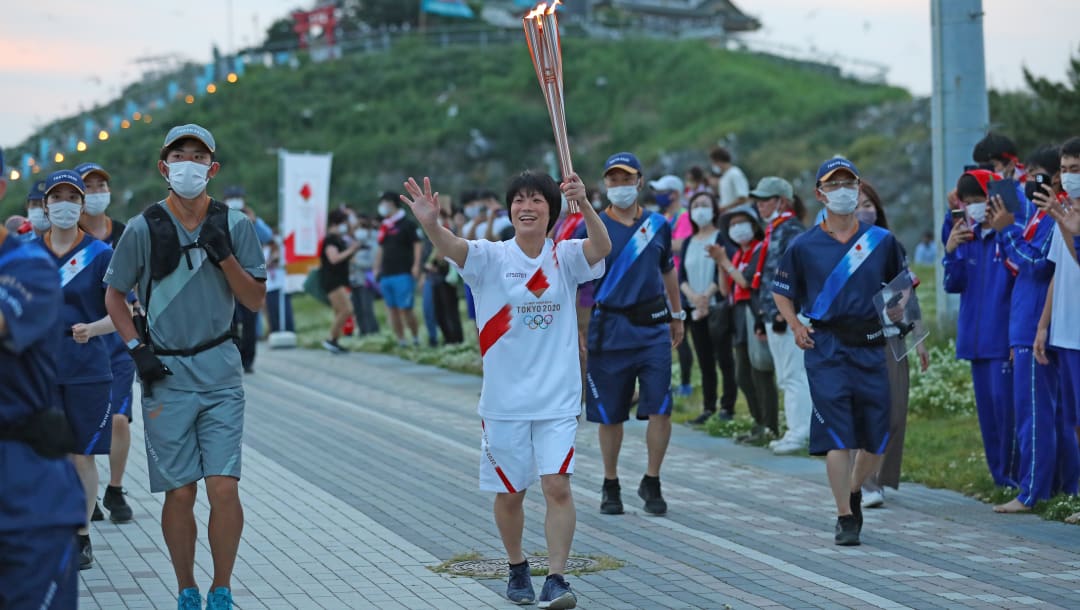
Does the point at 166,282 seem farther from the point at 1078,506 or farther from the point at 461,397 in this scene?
the point at 461,397

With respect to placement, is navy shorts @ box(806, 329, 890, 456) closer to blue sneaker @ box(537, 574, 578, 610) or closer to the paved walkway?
the paved walkway

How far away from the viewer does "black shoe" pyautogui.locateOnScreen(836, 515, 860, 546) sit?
9.07 meters

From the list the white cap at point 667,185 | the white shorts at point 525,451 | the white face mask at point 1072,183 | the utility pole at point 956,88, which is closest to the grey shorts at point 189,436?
the white shorts at point 525,451

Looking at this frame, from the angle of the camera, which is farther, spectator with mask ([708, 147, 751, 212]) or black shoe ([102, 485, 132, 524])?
spectator with mask ([708, 147, 751, 212])

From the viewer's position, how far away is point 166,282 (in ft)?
23.2

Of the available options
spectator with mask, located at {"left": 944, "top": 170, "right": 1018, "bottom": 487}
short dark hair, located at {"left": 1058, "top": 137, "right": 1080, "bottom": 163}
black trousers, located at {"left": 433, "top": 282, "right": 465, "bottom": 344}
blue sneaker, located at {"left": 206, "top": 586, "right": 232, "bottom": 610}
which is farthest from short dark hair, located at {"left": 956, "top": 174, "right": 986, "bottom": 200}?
black trousers, located at {"left": 433, "top": 282, "right": 465, "bottom": 344}

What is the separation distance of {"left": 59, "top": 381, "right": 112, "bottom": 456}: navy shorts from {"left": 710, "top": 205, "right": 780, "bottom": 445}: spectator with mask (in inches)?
225

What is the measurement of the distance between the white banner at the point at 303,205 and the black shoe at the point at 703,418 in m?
12.7

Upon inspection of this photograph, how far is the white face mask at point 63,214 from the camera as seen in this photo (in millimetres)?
8617

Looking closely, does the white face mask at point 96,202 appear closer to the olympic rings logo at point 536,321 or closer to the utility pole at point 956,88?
the olympic rings logo at point 536,321

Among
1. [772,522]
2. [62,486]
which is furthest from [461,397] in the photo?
[62,486]

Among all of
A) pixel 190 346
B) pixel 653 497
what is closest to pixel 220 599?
pixel 190 346

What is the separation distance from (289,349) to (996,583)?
18829 millimetres

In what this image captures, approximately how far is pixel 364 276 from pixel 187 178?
18.5 meters
